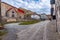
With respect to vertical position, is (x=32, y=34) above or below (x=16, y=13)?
below

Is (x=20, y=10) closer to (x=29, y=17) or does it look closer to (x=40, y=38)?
(x=29, y=17)

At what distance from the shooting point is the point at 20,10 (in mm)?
32062

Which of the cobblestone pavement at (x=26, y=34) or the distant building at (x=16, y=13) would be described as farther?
the distant building at (x=16, y=13)

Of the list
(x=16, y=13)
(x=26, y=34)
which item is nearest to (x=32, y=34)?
(x=26, y=34)

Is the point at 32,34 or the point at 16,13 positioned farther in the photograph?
the point at 16,13

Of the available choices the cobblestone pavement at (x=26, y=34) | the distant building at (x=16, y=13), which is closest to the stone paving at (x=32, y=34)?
the cobblestone pavement at (x=26, y=34)

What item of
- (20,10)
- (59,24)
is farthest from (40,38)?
(20,10)

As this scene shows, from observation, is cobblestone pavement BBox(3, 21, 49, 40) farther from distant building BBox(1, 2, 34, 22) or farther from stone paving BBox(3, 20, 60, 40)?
distant building BBox(1, 2, 34, 22)

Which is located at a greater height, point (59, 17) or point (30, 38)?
point (59, 17)

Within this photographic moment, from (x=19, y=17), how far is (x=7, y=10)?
7.24ft

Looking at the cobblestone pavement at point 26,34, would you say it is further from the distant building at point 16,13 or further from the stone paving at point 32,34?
the distant building at point 16,13

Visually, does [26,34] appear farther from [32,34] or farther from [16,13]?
[16,13]

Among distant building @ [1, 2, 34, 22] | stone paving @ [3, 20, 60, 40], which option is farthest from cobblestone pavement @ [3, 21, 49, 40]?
distant building @ [1, 2, 34, 22]

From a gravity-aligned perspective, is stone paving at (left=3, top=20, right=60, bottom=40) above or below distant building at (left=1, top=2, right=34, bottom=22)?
→ below
